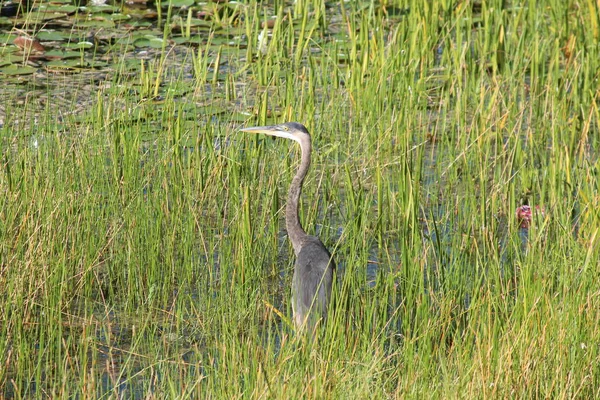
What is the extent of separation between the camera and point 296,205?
4.48 m

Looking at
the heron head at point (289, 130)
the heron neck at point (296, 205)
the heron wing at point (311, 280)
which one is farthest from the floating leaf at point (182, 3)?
the heron wing at point (311, 280)

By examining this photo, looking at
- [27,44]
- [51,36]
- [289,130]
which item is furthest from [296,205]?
[51,36]

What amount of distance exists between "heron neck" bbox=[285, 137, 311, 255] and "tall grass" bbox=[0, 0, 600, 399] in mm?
153

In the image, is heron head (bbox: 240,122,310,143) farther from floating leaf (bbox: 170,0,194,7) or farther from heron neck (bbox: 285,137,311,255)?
floating leaf (bbox: 170,0,194,7)

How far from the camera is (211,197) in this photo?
4.77m

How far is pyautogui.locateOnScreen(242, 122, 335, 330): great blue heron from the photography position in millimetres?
3846

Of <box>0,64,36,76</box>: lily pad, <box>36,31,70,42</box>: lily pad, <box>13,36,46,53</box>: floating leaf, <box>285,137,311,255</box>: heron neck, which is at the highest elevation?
<box>36,31,70,42</box>: lily pad

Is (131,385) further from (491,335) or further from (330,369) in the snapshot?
(491,335)

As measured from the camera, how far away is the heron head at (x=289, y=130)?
179 inches

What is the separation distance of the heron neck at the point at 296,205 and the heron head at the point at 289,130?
0.08 feet

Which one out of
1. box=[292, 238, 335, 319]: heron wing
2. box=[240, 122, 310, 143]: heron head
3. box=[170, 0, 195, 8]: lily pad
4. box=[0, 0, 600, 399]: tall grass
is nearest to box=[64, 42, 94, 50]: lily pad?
box=[0, 0, 600, 399]: tall grass

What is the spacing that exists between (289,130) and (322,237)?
0.56 meters

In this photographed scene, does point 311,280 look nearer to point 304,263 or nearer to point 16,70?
point 304,263

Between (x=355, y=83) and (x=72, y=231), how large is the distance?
88.3 inches
